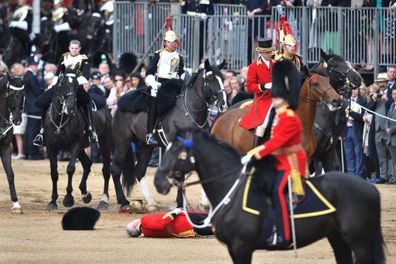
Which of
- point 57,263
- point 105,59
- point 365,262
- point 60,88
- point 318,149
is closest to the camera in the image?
point 365,262

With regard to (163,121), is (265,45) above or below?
above

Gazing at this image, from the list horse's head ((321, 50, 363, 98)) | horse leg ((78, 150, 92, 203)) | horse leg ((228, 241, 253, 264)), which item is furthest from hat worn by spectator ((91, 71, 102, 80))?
horse leg ((228, 241, 253, 264))

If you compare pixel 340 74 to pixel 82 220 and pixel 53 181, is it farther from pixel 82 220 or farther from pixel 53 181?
pixel 53 181

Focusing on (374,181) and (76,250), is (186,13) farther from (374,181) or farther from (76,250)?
(76,250)

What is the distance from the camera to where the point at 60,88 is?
19.7 m

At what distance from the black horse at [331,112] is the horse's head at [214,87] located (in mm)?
1362

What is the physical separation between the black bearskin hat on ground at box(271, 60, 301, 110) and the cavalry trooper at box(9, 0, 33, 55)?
74.3 feet

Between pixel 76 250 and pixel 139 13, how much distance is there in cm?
1436

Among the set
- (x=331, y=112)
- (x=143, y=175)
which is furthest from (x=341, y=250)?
(x=143, y=175)

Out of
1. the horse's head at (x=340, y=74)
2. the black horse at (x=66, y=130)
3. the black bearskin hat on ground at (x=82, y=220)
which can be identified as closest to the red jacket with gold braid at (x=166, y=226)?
the black bearskin hat on ground at (x=82, y=220)

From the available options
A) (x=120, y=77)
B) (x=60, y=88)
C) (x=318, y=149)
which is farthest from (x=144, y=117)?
(x=120, y=77)

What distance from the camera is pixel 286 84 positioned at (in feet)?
39.8

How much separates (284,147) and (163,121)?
7.79 m

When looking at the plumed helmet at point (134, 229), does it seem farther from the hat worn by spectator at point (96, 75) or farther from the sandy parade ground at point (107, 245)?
the hat worn by spectator at point (96, 75)
